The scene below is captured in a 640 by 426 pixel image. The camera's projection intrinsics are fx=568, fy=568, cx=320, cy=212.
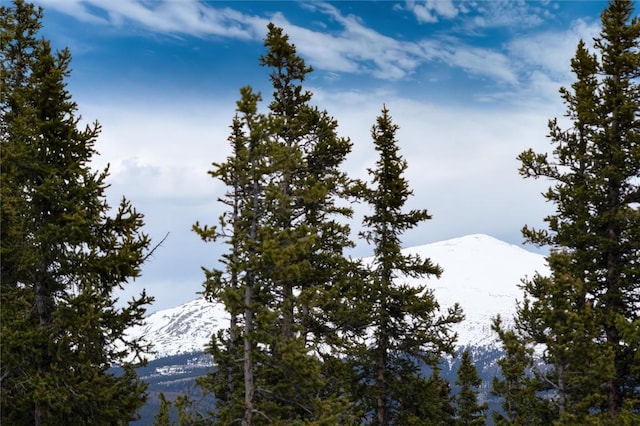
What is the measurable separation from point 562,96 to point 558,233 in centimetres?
503

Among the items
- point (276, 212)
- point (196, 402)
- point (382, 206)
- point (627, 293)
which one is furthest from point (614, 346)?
point (196, 402)

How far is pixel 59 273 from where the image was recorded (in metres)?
14.7

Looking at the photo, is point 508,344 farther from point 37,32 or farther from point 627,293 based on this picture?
point 37,32

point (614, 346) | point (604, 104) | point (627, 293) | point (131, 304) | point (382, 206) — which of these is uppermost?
point (604, 104)

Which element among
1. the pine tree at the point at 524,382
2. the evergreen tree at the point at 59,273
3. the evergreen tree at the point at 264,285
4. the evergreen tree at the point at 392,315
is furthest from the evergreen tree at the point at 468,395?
the evergreen tree at the point at 59,273

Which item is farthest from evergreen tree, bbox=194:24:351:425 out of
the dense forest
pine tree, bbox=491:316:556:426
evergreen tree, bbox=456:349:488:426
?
evergreen tree, bbox=456:349:488:426

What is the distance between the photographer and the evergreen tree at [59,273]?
13.7 m

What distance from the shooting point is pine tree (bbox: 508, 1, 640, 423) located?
16.5 metres

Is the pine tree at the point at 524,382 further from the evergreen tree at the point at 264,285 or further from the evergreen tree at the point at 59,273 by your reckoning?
the evergreen tree at the point at 59,273

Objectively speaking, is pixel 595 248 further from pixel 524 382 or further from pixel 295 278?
pixel 295 278

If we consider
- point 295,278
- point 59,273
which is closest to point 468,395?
point 295,278

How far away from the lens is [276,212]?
1416cm

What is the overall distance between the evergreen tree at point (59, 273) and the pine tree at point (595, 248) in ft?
38.9

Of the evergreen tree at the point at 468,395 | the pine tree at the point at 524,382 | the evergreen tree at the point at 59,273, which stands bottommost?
the evergreen tree at the point at 468,395
